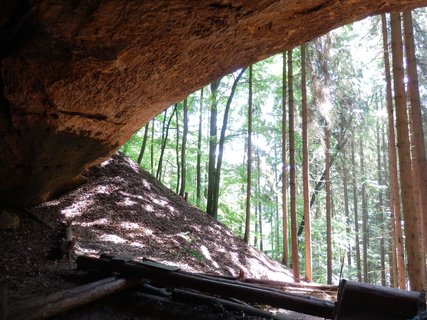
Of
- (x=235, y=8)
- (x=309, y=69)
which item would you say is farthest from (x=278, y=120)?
(x=235, y=8)

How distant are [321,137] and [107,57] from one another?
9.94 meters

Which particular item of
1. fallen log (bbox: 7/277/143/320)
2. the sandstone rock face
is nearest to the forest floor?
fallen log (bbox: 7/277/143/320)

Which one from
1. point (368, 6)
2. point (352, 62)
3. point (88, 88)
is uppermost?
point (352, 62)

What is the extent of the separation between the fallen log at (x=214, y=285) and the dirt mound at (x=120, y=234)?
0.70 meters

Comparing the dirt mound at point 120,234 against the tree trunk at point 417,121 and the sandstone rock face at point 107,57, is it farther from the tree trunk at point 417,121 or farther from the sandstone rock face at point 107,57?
the tree trunk at point 417,121

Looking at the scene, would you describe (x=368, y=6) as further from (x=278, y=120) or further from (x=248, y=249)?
(x=278, y=120)

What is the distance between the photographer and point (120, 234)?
30.3ft

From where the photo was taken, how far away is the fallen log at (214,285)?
4176mm

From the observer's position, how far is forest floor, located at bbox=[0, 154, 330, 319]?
520 cm

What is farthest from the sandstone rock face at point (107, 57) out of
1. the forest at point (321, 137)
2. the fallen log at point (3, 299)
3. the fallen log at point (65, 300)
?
the fallen log at point (3, 299)

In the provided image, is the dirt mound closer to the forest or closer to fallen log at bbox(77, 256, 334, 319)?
fallen log at bbox(77, 256, 334, 319)

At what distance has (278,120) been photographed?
1955 cm

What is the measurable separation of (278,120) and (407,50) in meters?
11.0

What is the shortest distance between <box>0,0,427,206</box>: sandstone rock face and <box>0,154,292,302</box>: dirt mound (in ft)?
4.65
